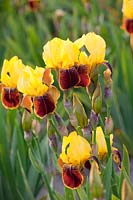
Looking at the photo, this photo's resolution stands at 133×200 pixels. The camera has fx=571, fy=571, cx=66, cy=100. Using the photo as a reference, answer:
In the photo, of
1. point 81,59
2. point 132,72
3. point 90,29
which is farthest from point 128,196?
point 90,29

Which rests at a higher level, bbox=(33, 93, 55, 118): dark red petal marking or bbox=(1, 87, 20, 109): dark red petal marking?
bbox=(1, 87, 20, 109): dark red petal marking

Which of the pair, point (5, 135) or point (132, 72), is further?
point (132, 72)

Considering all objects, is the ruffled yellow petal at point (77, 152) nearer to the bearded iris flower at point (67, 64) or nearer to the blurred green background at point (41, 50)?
the bearded iris flower at point (67, 64)

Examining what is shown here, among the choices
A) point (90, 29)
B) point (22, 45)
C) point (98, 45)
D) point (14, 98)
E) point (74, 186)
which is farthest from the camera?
point (22, 45)

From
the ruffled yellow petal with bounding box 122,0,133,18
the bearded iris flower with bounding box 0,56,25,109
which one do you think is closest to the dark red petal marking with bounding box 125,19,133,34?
the ruffled yellow petal with bounding box 122,0,133,18

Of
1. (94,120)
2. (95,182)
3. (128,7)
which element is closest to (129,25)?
(128,7)

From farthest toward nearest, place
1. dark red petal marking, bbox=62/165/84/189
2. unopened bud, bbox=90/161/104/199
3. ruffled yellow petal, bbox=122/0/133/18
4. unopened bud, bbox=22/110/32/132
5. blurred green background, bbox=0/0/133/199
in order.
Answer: blurred green background, bbox=0/0/133/199 → ruffled yellow petal, bbox=122/0/133/18 → unopened bud, bbox=22/110/32/132 → dark red petal marking, bbox=62/165/84/189 → unopened bud, bbox=90/161/104/199

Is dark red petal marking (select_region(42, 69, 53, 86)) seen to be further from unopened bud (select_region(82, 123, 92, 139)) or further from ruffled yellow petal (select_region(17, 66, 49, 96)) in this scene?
unopened bud (select_region(82, 123, 92, 139))

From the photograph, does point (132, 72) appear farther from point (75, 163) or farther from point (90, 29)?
point (75, 163)
